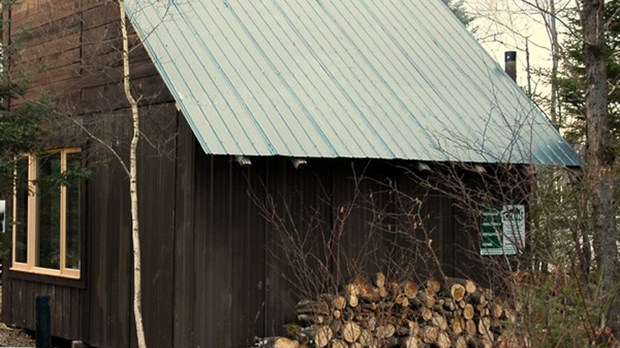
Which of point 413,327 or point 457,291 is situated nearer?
point 413,327

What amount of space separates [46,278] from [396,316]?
18.2ft

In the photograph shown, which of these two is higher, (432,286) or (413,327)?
(432,286)

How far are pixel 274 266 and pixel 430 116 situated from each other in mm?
3397

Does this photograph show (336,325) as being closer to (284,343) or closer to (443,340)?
(284,343)

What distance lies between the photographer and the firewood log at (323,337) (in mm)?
10164

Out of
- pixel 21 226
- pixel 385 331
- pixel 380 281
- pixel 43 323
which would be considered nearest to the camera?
pixel 43 323

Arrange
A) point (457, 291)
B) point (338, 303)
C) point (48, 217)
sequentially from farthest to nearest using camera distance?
point (48, 217) → point (457, 291) → point (338, 303)

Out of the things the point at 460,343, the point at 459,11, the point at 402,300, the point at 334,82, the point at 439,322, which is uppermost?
the point at 459,11

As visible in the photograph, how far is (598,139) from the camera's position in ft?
34.6

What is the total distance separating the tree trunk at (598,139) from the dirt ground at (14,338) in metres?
8.60

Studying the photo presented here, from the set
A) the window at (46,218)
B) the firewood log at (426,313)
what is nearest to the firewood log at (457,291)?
the firewood log at (426,313)

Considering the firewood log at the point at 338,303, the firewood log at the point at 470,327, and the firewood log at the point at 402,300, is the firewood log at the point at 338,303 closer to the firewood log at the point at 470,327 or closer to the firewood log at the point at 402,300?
the firewood log at the point at 402,300

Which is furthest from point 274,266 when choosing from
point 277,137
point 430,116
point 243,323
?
point 430,116

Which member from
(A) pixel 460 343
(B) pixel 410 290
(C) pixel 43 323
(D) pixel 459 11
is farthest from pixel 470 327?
(D) pixel 459 11
